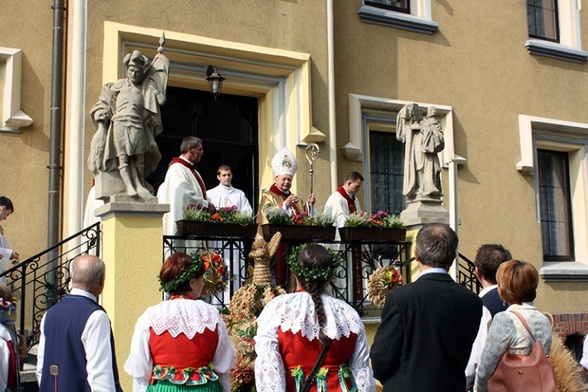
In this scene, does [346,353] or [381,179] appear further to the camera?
[381,179]

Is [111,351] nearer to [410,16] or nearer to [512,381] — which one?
[512,381]

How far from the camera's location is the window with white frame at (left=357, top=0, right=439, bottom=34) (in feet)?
42.5

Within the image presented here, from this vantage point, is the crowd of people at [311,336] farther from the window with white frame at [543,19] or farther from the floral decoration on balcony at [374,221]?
the window with white frame at [543,19]

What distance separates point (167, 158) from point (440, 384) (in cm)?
749

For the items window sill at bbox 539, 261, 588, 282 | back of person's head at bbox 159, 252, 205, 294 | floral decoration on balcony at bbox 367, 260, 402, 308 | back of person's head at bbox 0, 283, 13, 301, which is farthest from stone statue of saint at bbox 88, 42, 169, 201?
window sill at bbox 539, 261, 588, 282

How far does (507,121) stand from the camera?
14.1 metres

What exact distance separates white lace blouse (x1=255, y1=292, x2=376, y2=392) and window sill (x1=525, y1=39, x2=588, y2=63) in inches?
420

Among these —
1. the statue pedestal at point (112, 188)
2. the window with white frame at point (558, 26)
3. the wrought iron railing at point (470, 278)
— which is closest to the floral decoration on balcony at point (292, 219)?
the statue pedestal at point (112, 188)

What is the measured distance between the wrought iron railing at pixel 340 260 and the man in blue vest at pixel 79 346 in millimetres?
3215

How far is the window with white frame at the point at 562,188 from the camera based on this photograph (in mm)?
14445

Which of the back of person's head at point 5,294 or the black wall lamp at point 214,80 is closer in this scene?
the back of person's head at point 5,294

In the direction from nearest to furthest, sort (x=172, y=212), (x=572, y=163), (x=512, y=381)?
(x=512, y=381) → (x=172, y=212) → (x=572, y=163)

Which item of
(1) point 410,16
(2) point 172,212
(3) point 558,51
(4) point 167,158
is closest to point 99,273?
(2) point 172,212

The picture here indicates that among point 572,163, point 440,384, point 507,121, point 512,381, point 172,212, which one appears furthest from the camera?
point 572,163
